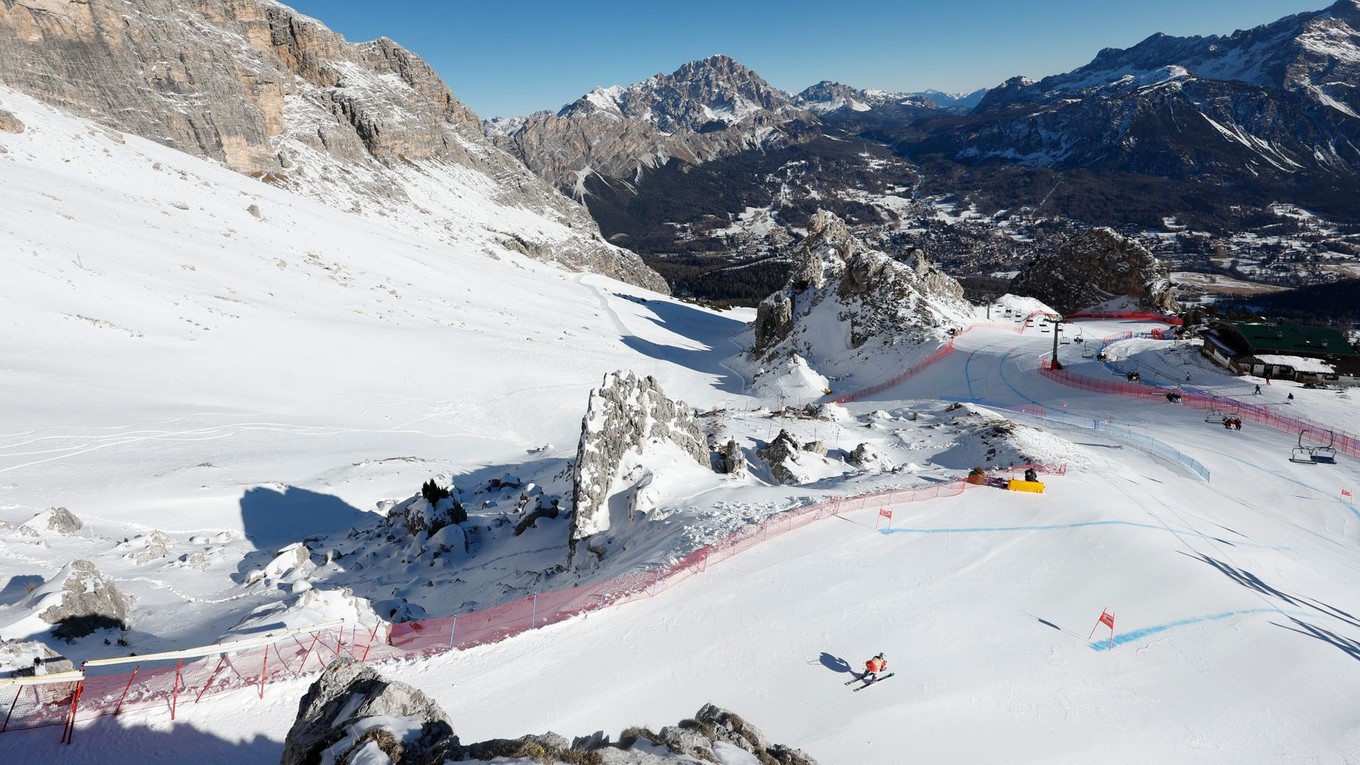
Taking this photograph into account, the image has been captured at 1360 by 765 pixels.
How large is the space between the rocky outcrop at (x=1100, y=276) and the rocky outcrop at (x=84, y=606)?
3096 inches

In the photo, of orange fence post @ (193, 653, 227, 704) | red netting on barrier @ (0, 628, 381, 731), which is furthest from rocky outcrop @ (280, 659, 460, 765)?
red netting on barrier @ (0, 628, 381, 731)

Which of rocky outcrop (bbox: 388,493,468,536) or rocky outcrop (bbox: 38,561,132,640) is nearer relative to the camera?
rocky outcrop (bbox: 38,561,132,640)

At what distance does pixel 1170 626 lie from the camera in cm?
1260

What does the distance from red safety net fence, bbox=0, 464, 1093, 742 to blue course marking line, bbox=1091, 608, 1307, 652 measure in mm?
6304

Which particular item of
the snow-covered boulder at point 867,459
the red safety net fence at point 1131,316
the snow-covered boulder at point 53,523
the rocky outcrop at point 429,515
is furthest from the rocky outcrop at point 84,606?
the red safety net fence at point 1131,316

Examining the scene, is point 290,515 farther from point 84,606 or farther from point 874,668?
point 874,668

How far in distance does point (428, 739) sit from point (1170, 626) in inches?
556

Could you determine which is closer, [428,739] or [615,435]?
[428,739]

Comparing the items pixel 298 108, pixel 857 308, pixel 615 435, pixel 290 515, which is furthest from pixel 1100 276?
pixel 298 108

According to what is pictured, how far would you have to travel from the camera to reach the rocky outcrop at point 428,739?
5605mm

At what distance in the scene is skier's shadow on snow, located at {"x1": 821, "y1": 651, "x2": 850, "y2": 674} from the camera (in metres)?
10.8

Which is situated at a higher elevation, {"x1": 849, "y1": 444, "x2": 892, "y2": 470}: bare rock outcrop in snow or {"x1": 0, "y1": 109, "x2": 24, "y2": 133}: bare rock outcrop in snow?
{"x1": 0, "y1": 109, "x2": 24, "y2": 133}: bare rock outcrop in snow

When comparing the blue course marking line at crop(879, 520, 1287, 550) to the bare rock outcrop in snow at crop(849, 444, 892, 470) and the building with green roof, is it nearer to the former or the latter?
the bare rock outcrop in snow at crop(849, 444, 892, 470)

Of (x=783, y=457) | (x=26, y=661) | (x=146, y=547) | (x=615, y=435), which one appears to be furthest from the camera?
(x=783, y=457)
